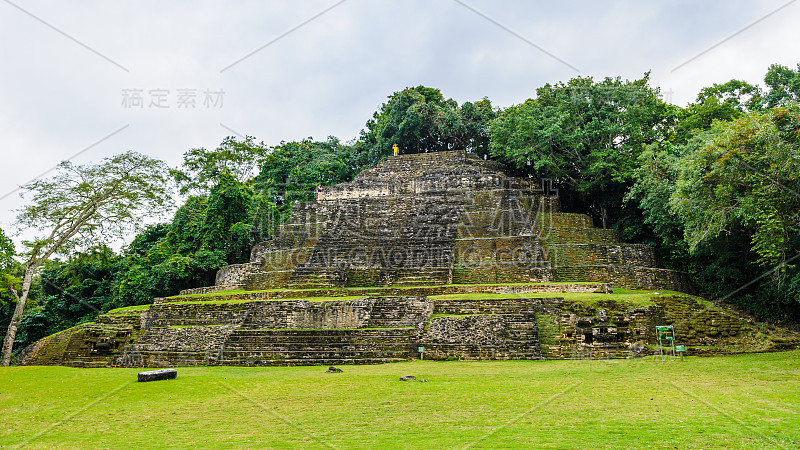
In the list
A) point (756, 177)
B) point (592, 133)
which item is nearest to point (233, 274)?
point (592, 133)

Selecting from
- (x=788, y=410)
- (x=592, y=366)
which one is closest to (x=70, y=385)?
(x=592, y=366)

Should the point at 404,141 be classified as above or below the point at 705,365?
above

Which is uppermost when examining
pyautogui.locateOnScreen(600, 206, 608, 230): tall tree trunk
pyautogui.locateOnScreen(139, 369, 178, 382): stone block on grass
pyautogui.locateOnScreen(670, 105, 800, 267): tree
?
pyautogui.locateOnScreen(600, 206, 608, 230): tall tree trunk

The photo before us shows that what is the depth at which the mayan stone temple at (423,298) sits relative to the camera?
11.0 meters

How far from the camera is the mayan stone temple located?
11.0 m

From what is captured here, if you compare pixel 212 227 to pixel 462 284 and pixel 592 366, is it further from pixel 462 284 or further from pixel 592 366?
pixel 592 366

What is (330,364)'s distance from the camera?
10977 mm

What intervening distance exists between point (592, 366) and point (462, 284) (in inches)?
238

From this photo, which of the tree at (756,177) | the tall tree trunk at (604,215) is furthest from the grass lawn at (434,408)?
the tall tree trunk at (604,215)

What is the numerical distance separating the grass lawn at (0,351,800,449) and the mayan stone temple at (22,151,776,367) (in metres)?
1.53

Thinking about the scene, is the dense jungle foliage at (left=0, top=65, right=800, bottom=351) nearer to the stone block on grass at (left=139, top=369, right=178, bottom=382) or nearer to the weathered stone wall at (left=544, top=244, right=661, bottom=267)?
the weathered stone wall at (left=544, top=244, right=661, bottom=267)

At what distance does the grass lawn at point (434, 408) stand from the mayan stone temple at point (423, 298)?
60.2 inches

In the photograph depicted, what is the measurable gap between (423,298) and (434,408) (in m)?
7.01

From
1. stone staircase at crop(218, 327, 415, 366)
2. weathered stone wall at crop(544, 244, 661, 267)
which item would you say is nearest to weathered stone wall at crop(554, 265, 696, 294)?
weathered stone wall at crop(544, 244, 661, 267)
